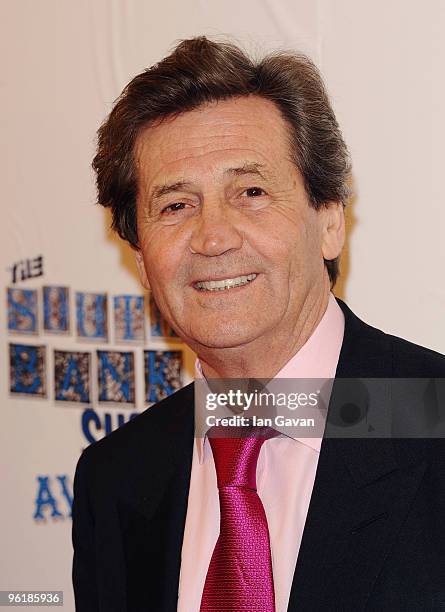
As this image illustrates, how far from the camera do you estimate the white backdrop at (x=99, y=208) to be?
6.19 ft

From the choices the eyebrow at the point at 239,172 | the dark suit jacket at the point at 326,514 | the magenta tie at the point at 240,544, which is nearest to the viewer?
the dark suit jacket at the point at 326,514

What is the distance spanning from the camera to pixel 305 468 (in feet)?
5.03

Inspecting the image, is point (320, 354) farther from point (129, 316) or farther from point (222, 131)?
point (129, 316)

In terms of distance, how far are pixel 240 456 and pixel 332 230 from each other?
437 mm

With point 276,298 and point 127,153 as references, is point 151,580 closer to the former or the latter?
point 276,298

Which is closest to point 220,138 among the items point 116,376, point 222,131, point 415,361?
point 222,131

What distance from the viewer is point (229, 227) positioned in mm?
1529

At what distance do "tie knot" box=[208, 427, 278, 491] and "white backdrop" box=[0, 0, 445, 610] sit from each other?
1.64ft

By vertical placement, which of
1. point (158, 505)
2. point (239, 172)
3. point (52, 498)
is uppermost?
point (239, 172)

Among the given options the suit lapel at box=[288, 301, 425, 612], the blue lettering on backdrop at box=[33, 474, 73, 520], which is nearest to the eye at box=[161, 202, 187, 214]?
the suit lapel at box=[288, 301, 425, 612]

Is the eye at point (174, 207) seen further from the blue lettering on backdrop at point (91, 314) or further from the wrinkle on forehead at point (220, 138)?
the blue lettering on backdrop at point (91, 314)

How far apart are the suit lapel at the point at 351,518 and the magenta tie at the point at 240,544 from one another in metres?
0.08

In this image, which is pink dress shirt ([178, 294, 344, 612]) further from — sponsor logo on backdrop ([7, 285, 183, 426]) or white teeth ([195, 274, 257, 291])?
sponsor logo on backdrop ([7, 285, 183, 426])

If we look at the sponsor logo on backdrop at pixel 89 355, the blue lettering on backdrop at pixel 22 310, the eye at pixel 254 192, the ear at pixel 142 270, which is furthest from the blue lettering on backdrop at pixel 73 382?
the eye at pixel 254 192
